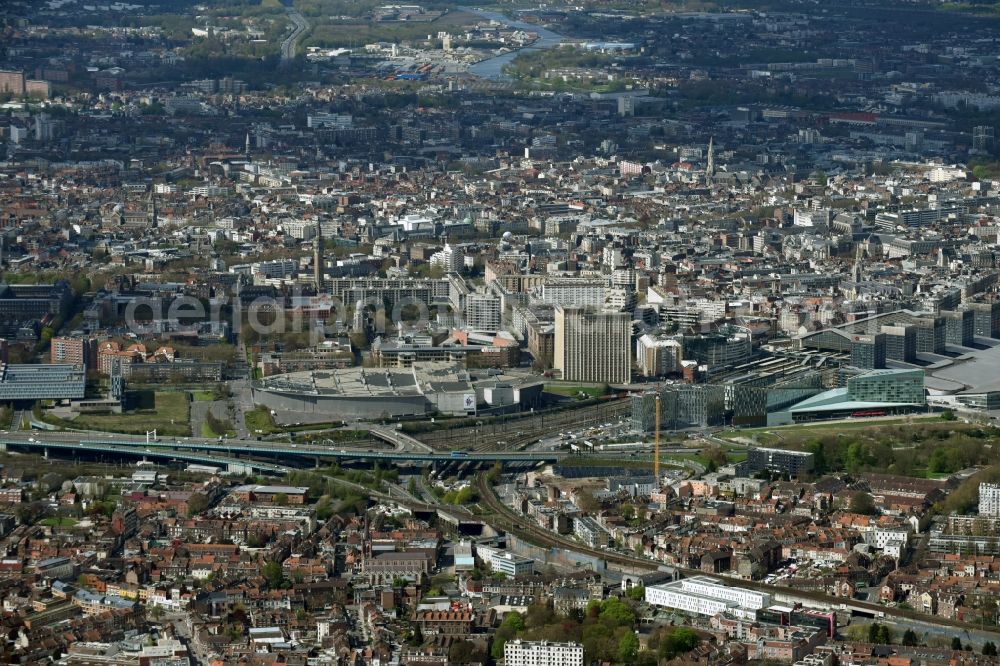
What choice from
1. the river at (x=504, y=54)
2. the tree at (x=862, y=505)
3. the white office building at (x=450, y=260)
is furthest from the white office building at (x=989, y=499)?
the river at (x=504, y=54)

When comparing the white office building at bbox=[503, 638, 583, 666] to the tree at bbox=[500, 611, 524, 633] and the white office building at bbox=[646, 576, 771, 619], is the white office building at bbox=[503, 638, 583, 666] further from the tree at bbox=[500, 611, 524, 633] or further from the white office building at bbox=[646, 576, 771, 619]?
the white office building at bbox=[646, 576, 771, 619]

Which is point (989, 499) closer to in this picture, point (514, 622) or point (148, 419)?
point (514, 622)

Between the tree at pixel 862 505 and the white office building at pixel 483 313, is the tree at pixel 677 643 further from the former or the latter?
the white office building at pixel 483 313

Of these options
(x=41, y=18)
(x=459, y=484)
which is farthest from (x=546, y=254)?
(x=41, y=18)

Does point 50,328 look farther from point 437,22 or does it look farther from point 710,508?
point 437,22

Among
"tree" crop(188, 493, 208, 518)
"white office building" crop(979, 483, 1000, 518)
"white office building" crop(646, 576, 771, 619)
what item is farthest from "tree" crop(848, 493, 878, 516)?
"tree" crop(188, 493, 208, 518)

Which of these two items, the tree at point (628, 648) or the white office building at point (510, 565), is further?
the white office building at point (510, 565)

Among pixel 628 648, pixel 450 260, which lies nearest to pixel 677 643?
pixel 628 648
